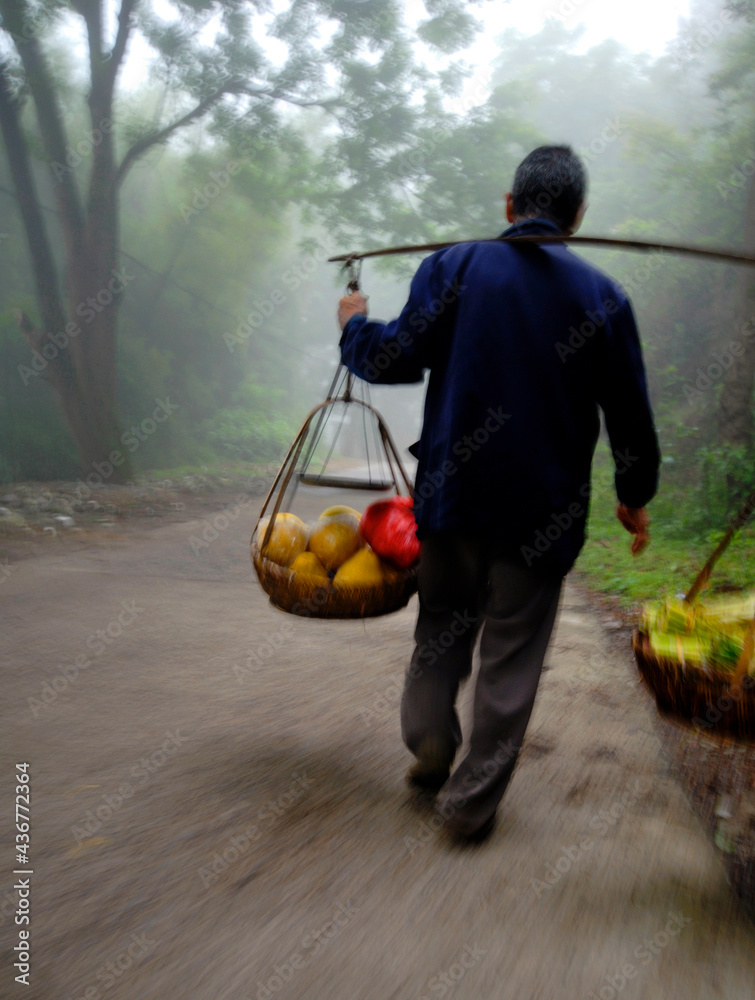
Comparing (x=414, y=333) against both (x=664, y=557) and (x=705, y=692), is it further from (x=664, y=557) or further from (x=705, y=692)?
(x=664, y=557)

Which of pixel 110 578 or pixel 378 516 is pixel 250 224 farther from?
pixel 378 516

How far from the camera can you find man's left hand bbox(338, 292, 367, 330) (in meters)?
2.49

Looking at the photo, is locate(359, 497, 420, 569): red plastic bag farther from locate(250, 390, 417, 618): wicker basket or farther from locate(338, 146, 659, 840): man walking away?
locate(338, 146, 659, 840): man walking away

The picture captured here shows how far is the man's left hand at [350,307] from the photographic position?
249 centimetres

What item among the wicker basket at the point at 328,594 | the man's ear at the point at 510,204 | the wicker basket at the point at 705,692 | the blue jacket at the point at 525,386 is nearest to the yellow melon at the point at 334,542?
the wicker basket at the point at 328,594

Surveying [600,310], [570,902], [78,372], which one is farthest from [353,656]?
[78,372]

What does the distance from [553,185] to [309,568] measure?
1395mm

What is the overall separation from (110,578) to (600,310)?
4.68 m

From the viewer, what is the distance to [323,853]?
2.11 m

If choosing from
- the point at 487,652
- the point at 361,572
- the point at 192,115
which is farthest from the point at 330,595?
the point at 192,115

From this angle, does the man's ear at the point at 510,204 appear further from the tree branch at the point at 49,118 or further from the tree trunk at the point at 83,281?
the tree branch at the point at 49,118

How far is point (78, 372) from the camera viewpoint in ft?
38.7

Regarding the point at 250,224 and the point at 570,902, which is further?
the point at 250,224

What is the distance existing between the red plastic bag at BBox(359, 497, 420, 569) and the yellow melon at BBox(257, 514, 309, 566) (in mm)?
214
